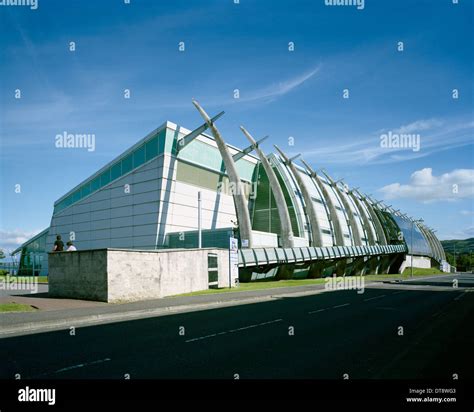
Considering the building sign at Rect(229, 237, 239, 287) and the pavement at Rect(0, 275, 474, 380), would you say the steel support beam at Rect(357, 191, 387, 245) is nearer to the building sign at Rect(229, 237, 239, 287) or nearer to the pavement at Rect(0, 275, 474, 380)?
the building sign at Rect(229, 237, 239, 287)

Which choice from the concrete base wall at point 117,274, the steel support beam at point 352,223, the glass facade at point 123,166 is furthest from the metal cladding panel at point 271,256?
the steel support beam at point 352,223

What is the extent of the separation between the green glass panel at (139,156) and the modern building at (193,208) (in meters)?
0.09

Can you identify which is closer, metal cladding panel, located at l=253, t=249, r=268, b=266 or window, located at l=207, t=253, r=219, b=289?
window, located at l=207, t=253, r=219, b=289

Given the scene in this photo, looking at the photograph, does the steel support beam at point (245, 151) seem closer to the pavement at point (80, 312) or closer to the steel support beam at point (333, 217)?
the steel support beam at point (333, 217)

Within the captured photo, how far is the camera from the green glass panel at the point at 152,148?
3866cm

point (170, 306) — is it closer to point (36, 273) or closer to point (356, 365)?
point (356, 365)

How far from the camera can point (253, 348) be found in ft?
27.8

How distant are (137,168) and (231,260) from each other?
1716 cm

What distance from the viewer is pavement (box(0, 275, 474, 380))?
661 cm

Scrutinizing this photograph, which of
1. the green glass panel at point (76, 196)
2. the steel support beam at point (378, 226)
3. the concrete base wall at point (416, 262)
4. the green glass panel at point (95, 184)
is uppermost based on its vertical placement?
the green glass panel at point (95, 184)

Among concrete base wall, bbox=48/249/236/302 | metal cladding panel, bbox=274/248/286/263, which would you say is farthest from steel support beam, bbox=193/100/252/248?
concrete base wall, bbox=48/249/236/302

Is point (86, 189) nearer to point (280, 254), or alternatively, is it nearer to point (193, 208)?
point (193, 208)

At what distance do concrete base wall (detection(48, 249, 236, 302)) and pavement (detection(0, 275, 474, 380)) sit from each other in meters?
4.70

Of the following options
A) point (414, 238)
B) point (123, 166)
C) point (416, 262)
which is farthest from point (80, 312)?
point (414, 238)
